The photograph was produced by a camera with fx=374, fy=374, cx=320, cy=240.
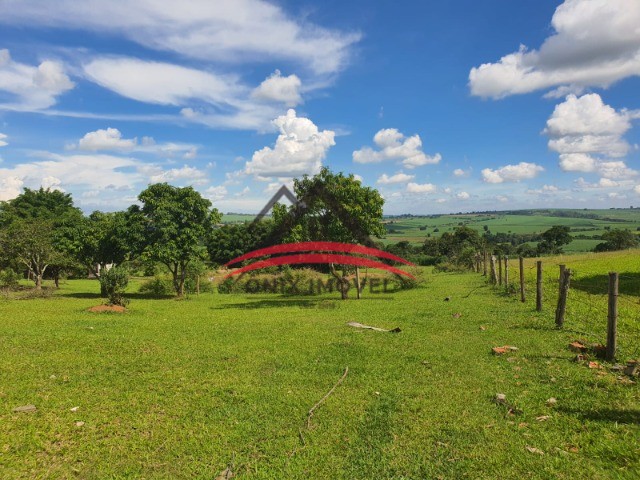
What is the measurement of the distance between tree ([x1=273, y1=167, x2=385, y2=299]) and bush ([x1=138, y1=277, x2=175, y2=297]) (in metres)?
15.7

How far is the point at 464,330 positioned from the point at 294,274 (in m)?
22.2

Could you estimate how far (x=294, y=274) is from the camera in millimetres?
33688

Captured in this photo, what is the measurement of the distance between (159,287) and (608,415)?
32088 millimetres

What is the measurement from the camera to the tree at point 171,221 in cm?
2509

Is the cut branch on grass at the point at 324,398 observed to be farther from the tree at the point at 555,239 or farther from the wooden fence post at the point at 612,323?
the tree at the point at 555,239

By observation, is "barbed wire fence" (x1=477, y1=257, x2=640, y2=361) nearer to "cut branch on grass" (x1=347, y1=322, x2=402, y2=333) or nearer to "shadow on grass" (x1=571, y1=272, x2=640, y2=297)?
"shadow on grass" (x1=571, y1=272, x2=640, y2=297)

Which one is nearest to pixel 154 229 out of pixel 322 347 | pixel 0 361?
pixel 0 361

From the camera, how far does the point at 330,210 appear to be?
21812 millimetres

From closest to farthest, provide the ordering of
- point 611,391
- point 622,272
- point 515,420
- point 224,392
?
point 515,420 → point 611,391 → point 224,392 → point 622,272

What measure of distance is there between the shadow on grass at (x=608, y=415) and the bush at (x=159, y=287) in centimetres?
3069

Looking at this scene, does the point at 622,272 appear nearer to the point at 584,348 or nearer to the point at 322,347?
the point at 584,348

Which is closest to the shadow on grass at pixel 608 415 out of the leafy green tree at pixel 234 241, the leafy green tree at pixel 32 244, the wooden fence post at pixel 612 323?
the wooden fence post at pixel 612 323

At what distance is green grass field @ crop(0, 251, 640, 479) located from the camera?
5.20 meters

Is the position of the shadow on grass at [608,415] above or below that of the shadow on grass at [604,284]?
below
